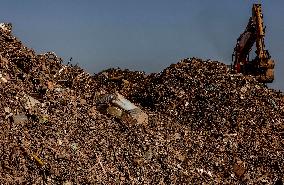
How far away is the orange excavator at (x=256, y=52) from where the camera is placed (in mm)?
16750

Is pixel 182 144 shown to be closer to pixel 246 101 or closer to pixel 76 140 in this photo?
pixel 76 140

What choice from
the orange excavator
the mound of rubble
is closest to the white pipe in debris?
the mound of rubble

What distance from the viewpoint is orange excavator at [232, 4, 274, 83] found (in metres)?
16.8

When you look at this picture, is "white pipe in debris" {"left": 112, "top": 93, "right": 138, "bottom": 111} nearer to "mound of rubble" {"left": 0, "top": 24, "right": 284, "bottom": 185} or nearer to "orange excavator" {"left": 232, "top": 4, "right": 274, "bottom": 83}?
"mound of rubble" {"left": 0, "top": 24, "right": 284, "bottom": 185}

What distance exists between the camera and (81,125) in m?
8.82

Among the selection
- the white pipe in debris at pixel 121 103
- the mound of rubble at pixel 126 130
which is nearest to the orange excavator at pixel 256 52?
the mound of rubble at pixel 126 130

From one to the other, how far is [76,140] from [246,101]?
253 inches

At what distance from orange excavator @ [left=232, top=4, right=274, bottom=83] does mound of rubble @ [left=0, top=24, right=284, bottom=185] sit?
275cm

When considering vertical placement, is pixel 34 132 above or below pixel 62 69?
below

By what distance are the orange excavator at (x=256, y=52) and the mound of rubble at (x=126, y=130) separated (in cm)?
275

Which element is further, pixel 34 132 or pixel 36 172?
pixel 34 132

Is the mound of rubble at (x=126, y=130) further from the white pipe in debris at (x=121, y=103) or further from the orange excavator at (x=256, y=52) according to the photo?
the orange excavator at (x=256, y=52)

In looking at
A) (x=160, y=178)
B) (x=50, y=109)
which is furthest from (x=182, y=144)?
(x=50, y=109)

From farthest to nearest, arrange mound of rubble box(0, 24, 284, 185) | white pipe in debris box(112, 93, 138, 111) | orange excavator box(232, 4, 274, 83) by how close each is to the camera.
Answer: orange excavator box(232, 4, 274, 83), white pipe in debris box(112, 93, 138, 111), mound of rubble box(0, 24, 284, 185)
